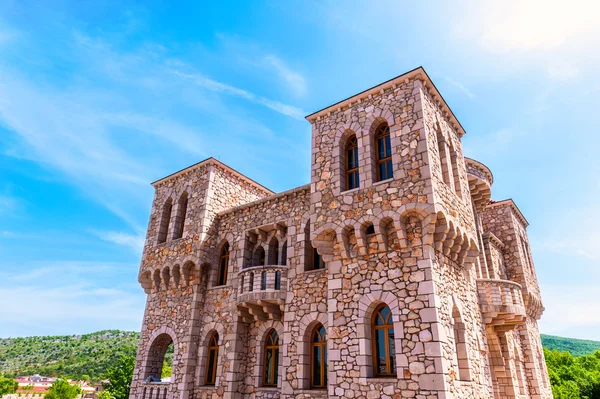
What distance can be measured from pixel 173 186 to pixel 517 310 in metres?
15.8

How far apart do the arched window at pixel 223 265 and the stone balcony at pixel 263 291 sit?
2.42 m

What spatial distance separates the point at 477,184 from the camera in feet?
50.4

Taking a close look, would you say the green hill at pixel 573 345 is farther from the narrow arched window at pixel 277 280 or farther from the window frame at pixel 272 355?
the narrow arched window at pixel 277 280

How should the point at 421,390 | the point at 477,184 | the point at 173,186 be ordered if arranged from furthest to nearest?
the point at 173,186 → the point at 477,184 → the point at 421,390

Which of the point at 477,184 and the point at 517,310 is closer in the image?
the point at 517,310

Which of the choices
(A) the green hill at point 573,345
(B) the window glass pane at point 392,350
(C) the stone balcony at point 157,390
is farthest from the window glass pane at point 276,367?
(A) the green hill at point 573,345

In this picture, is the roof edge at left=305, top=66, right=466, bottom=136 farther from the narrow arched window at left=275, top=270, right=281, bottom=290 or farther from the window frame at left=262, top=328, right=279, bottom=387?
the window frame at left=262, top=328, right=279, bottom=387

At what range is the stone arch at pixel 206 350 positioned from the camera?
45.4 ft

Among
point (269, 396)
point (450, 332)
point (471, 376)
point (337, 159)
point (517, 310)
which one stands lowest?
point (269, 396)

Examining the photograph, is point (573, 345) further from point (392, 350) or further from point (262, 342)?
point (392, 350)

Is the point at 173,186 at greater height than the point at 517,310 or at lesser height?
greater

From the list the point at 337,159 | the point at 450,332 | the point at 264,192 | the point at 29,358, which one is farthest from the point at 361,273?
the point at 29,358

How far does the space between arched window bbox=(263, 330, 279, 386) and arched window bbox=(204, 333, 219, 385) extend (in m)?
2.27

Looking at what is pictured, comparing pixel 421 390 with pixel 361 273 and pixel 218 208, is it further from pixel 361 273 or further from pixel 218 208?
pixel 218 208
